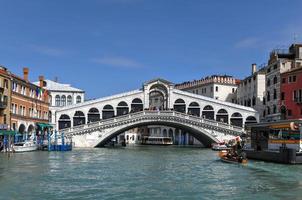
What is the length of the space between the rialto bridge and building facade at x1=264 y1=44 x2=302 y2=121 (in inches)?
107

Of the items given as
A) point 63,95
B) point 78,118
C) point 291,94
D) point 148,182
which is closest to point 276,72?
point 291,94

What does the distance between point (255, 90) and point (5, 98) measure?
3137 cm

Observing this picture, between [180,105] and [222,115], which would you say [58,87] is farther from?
[222,115]

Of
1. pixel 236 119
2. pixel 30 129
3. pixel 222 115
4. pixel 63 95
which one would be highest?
pixel 63 95

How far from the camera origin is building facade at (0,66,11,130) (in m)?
40.8

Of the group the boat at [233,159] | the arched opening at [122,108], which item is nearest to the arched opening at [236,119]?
the arched opening at [122,108]

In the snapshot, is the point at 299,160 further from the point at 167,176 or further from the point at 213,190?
the point at 213,190

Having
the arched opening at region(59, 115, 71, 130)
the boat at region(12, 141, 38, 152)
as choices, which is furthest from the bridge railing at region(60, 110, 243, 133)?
the boat at region(12, 141, 38, 152)

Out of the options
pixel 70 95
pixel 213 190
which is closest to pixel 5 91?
pixel 70 95

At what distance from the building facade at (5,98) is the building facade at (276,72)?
28505 millimetres

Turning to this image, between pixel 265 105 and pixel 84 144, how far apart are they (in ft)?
73.3

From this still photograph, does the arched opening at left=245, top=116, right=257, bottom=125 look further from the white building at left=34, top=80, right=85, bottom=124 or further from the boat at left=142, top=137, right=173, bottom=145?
the white building at left=34, top=80, right=85, bottom=124

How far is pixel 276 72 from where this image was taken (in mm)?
52938

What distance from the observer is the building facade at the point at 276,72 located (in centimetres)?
5197
